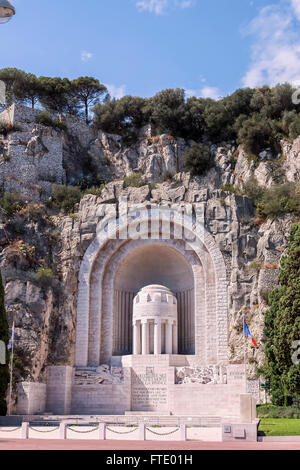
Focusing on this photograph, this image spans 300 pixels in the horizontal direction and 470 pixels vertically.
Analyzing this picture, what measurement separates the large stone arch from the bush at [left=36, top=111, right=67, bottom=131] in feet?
43.7

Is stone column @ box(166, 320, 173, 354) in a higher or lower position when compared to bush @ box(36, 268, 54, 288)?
lower

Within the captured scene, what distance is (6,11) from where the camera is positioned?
38.5ft

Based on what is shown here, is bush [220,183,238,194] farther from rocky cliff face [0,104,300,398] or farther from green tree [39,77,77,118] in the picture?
green tree [39,77,77,118]

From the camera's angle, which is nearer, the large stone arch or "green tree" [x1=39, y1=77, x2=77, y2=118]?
the large stone arch

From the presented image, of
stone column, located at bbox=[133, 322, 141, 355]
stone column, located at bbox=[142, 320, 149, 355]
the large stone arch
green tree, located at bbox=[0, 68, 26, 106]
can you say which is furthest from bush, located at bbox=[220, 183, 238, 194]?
green tree, located at bbox=[0, 68, 26, 106]

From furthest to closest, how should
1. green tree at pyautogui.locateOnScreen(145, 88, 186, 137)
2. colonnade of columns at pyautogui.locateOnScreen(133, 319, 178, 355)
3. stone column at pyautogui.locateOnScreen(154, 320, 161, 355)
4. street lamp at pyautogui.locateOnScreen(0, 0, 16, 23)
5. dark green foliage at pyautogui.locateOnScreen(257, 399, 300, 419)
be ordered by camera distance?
1. green tree at pyautogui.locateOnScreen(145, 88, 186, 137)
2. colonnade of columns at pyautogui.locateOnScreen(133, 319, 178, 355)
3. stone column at pyautogui.locateOnScreen(154, 320, 161, 355)
4. dark green foliage at pyautogui.locateOnScreen(257, 399, 300, 419)
5. street lamp at pyautogui.locateOnScreen(0, 0, 16, 23)

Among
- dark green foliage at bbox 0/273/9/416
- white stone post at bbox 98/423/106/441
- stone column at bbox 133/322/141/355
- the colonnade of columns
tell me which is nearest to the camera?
white stone post at bbox 98/423/106/441

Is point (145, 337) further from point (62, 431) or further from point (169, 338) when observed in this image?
point (62, 431)

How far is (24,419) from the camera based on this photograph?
24828 mm

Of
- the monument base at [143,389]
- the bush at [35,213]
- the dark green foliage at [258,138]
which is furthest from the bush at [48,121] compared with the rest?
the monument base at [143,389]

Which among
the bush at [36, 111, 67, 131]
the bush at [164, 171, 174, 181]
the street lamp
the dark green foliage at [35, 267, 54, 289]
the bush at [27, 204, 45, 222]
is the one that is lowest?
the dark green foliage at [35, 267, 54, 289]

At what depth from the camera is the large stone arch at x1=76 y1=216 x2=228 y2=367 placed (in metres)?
30.0

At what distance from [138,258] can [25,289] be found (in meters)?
7.10
